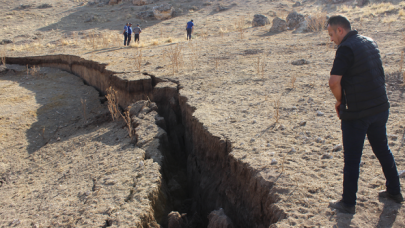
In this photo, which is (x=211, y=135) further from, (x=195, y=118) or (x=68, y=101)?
(x=68, y=101)

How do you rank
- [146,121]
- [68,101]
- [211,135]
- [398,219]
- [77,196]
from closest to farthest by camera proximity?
[398,219]
[77,196]
[211,135]
[146,121]
[68,101]

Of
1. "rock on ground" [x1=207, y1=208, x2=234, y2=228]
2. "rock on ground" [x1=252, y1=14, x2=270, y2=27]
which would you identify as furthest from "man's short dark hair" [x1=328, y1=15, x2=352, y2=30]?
"rock on ground" [x1=252, y1=14, x2=270, y2=27]

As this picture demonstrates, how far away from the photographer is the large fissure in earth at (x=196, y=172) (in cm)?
305

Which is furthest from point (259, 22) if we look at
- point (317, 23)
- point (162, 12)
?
point (162, 12)

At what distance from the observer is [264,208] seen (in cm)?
286

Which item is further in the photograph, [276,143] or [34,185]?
[34,185]

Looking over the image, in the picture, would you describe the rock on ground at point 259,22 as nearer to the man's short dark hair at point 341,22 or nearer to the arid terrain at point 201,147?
the arid terrain at point 201,147

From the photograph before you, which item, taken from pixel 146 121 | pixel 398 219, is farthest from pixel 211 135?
pixel 398 219

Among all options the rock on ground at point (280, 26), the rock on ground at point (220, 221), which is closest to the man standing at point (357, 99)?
the rock on ground at point (220, 221)

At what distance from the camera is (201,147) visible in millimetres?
4207

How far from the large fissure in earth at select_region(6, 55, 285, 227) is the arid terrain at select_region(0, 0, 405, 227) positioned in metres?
0.02

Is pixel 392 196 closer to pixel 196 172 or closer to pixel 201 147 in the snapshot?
pixel 201 147

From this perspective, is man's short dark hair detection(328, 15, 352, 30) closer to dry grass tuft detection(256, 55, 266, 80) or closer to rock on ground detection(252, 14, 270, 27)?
dry grass tuft detection(256, 55, 266, 80)

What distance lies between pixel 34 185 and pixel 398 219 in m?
4.12
